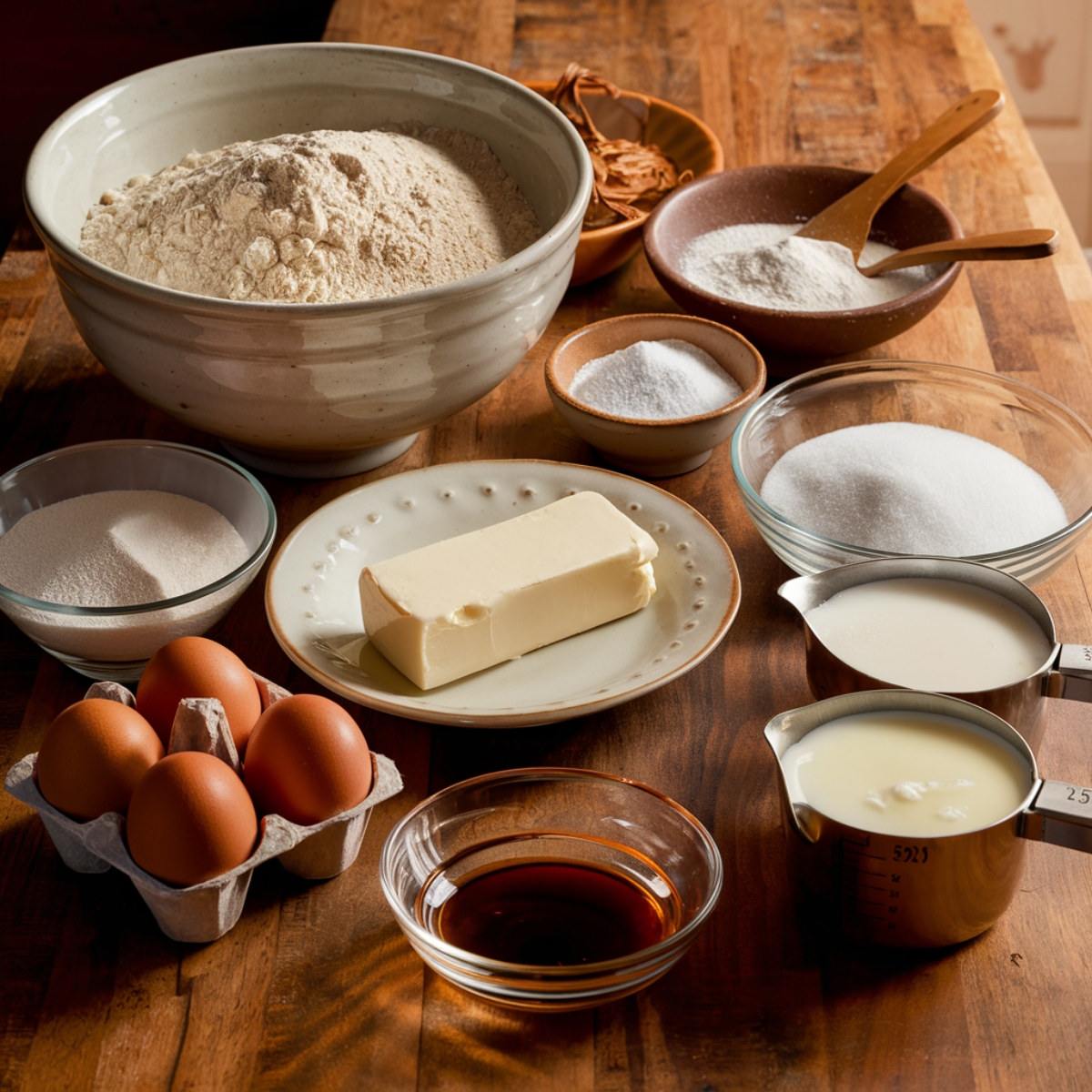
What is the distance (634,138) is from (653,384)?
0.68 m

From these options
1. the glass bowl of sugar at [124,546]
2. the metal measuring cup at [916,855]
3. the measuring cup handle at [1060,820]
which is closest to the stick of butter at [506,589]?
the glass bowl of sugar at [124,546]

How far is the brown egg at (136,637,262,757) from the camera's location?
0.82 meters

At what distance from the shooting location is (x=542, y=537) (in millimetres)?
975

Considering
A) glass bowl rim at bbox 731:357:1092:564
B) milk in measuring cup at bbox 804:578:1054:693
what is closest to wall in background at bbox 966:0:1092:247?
glass bowl rim at bbox 731:357:1092:564

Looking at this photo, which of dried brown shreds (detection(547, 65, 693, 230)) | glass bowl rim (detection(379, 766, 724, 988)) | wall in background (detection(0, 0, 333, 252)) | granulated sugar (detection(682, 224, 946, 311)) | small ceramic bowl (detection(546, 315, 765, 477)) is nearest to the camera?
glass bowl rim (detection(379, 766, 724, 988))

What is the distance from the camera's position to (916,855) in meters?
0.69

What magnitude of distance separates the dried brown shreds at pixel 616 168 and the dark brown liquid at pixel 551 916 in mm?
922

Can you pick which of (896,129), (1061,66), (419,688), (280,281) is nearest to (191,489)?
(280,281)

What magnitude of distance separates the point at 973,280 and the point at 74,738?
126 cm

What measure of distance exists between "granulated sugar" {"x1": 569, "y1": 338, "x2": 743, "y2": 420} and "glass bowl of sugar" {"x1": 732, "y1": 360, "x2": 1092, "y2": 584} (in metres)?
0.07

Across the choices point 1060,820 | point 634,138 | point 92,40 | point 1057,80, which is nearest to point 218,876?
point 1060,820

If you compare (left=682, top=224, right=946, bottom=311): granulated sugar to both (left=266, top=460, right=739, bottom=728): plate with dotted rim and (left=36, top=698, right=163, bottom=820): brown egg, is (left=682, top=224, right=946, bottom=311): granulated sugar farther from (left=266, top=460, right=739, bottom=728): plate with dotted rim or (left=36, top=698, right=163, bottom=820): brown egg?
(left=36, top=698, right=163, bottom=820): brown egg

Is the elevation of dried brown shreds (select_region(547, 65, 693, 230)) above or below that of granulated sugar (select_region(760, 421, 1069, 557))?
above

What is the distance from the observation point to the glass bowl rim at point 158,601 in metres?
0.87
